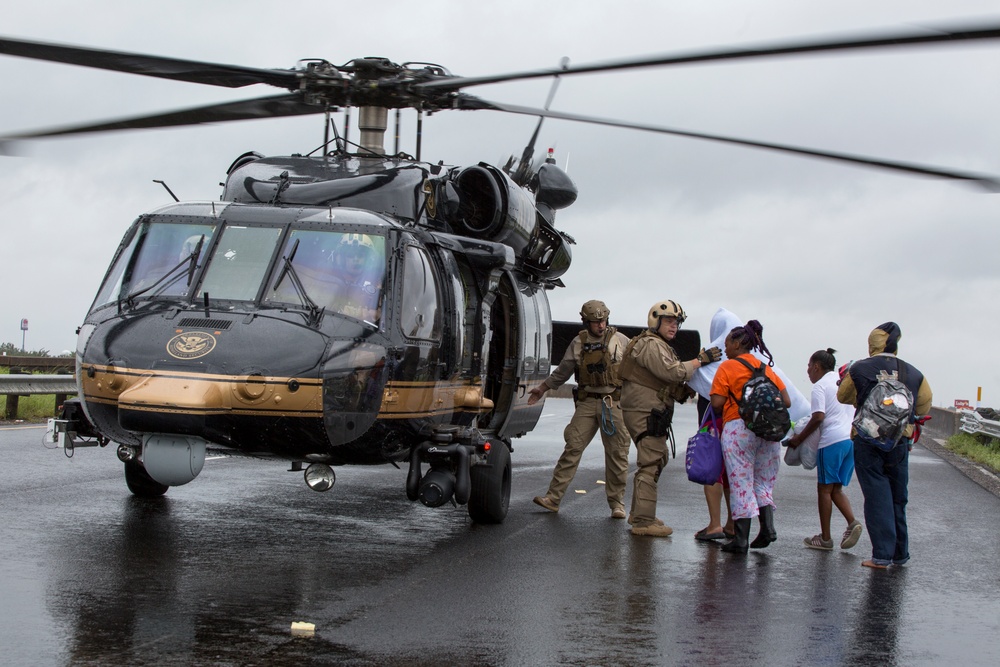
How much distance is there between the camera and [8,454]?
1417 cm

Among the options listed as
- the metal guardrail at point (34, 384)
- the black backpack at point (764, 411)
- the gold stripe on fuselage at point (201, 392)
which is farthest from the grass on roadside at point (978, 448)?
the metal guardrail at point (34, 384)

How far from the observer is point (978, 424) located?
22.5 metres

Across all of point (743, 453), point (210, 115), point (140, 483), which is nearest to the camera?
point (743, 453)

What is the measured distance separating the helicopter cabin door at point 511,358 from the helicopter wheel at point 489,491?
49.6 inches

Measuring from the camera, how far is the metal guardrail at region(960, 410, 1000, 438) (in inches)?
823

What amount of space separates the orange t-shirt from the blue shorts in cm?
88

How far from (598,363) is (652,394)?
1.23m

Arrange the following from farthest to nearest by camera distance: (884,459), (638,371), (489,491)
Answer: (638,371) → (489,491) → (884,459)

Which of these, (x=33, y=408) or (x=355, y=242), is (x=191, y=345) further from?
(x=33, y=408)

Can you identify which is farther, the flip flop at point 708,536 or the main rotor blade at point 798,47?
the flip flop at point 708,536

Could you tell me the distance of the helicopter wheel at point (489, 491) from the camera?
10773 mm

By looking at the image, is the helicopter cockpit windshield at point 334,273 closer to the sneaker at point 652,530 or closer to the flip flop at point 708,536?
the sneaker at point 652,530

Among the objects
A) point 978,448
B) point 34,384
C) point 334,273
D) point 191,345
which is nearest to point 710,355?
point 334,273

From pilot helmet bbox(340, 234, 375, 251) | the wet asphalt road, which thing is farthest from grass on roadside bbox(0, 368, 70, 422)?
pilot helmet bbox(340, 234, 375, 251)
